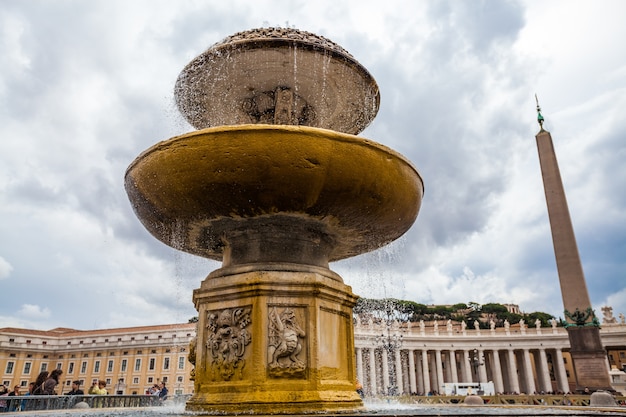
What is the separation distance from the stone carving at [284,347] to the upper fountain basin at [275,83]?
9.59 feet

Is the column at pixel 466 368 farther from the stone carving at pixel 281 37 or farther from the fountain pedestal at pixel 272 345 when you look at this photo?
the fountain pedestal at pixel 272 345

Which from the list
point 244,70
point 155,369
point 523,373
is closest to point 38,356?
point 155,369

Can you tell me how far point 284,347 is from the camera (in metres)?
4.54

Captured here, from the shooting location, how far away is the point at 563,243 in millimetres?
24547

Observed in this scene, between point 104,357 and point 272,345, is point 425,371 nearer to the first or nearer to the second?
point 104,357

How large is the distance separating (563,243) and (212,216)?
2398cm

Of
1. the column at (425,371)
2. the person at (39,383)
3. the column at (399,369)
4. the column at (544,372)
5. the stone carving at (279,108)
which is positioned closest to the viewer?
the stone carving at (279,108)

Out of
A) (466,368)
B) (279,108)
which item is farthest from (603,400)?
(466,368)

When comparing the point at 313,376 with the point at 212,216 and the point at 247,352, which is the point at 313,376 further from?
the point at 212,216

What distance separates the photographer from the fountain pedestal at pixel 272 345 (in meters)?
4.43

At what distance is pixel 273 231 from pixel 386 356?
172 ft

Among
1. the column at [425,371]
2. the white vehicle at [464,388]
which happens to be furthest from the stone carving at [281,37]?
the column at [425,371]

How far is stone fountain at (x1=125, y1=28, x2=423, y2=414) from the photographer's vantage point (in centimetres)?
440

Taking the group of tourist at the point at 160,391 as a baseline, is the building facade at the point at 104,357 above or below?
above
